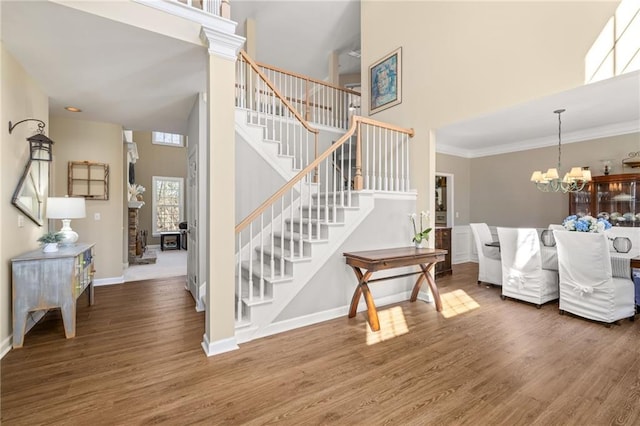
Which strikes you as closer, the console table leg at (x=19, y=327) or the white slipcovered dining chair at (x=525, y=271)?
the console table leg at (x=19, y=327)

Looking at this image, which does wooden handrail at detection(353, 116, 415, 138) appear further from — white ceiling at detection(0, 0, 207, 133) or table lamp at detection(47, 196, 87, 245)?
table lamp at detection(47, 196, 87, 245)

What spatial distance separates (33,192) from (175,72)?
6.86ft

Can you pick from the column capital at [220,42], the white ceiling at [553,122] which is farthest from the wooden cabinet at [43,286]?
the white ceiling at [553,122]

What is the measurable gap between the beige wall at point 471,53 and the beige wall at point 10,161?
14.6 ft

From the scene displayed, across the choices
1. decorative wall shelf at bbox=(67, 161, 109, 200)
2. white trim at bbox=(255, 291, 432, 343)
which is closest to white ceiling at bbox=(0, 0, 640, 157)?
decorative wall shelf at bbox=(67, 161, 109, 200)

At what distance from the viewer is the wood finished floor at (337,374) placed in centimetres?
182

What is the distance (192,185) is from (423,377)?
3869 millimetres

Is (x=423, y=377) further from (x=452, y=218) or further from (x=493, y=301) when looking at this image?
(x=452, y=218)

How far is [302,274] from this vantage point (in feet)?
10.4

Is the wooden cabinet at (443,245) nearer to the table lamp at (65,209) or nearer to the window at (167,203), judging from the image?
the table lamp at (65,209)

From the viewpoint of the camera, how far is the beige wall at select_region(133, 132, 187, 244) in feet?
32.0

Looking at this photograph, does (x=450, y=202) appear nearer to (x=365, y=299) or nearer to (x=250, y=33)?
(x=365, y=299)

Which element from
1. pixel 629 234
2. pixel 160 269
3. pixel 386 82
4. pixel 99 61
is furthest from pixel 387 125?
pixel 160 269

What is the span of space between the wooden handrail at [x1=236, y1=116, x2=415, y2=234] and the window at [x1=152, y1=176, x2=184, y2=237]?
806 centimetres
